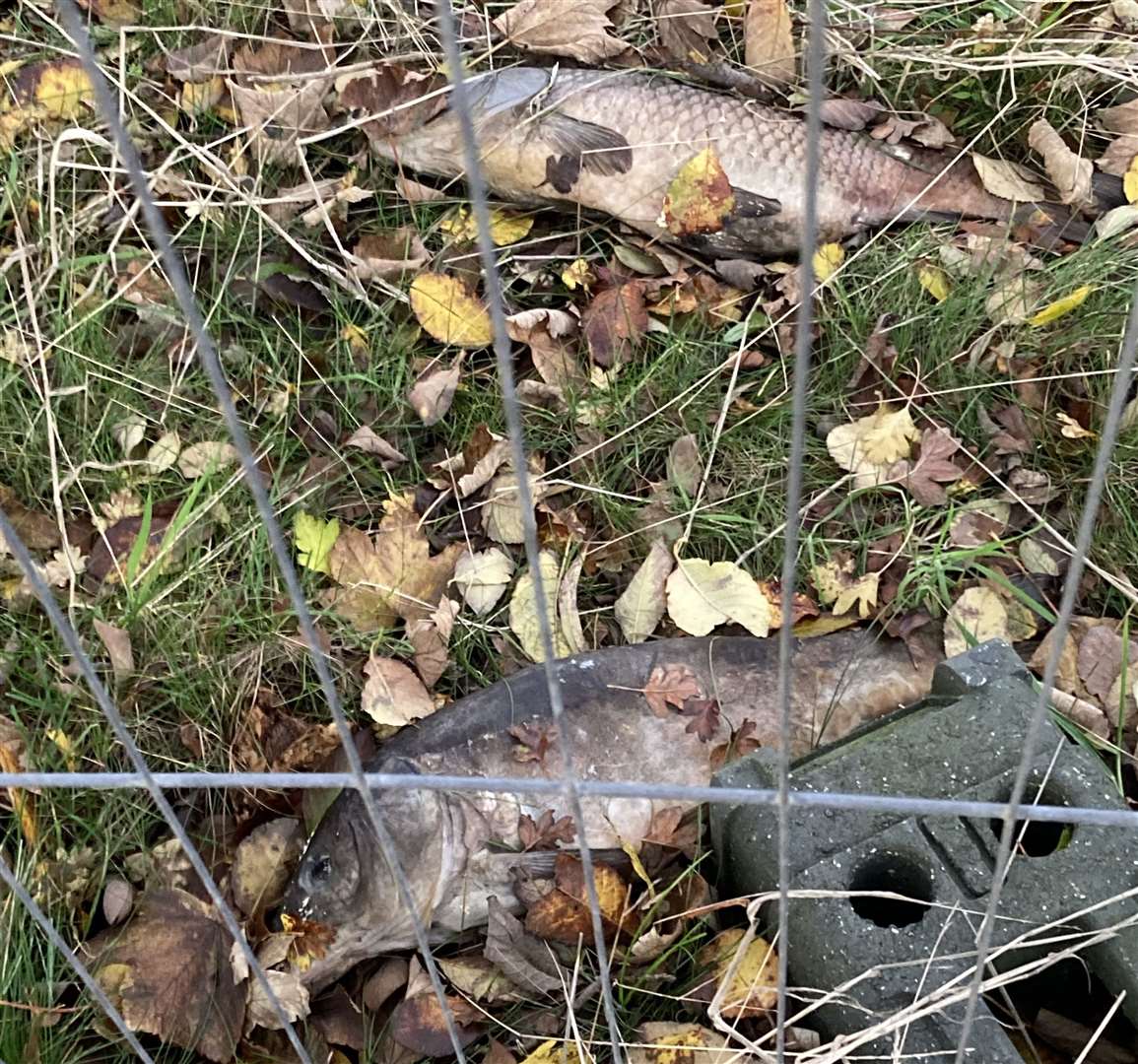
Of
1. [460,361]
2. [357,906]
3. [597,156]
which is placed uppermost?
[597,156]

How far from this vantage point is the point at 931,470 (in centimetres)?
237

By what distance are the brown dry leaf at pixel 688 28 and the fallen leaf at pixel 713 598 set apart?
1315 mm

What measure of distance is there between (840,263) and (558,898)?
4.89 feet

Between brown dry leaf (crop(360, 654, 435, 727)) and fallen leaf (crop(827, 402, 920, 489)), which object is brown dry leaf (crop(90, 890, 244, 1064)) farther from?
fallen leaf (crop(827, 402, 920, 489))

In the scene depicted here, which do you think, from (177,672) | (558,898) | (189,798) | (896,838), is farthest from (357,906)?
(896,838)

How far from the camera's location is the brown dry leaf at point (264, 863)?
1890 millimetres

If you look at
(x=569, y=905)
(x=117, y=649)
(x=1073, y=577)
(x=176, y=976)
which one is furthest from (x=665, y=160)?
(x=1073, y=577)

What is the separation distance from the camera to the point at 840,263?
8.67 ft

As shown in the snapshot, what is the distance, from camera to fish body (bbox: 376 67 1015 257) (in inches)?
106

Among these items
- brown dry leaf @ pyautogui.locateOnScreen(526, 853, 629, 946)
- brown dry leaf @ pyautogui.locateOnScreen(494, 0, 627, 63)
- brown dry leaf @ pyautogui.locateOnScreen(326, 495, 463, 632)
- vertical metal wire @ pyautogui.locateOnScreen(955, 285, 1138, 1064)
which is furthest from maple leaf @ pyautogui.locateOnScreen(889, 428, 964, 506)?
vertical metal wire @ pyautogui.locateOnScreen(955, 285, 1138, 1064)

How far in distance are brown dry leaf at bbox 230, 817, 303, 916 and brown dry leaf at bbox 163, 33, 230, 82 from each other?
1.76 metres

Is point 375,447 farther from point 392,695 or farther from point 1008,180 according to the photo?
point 1008,180

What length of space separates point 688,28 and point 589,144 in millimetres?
429

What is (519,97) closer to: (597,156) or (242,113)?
(597,156)
